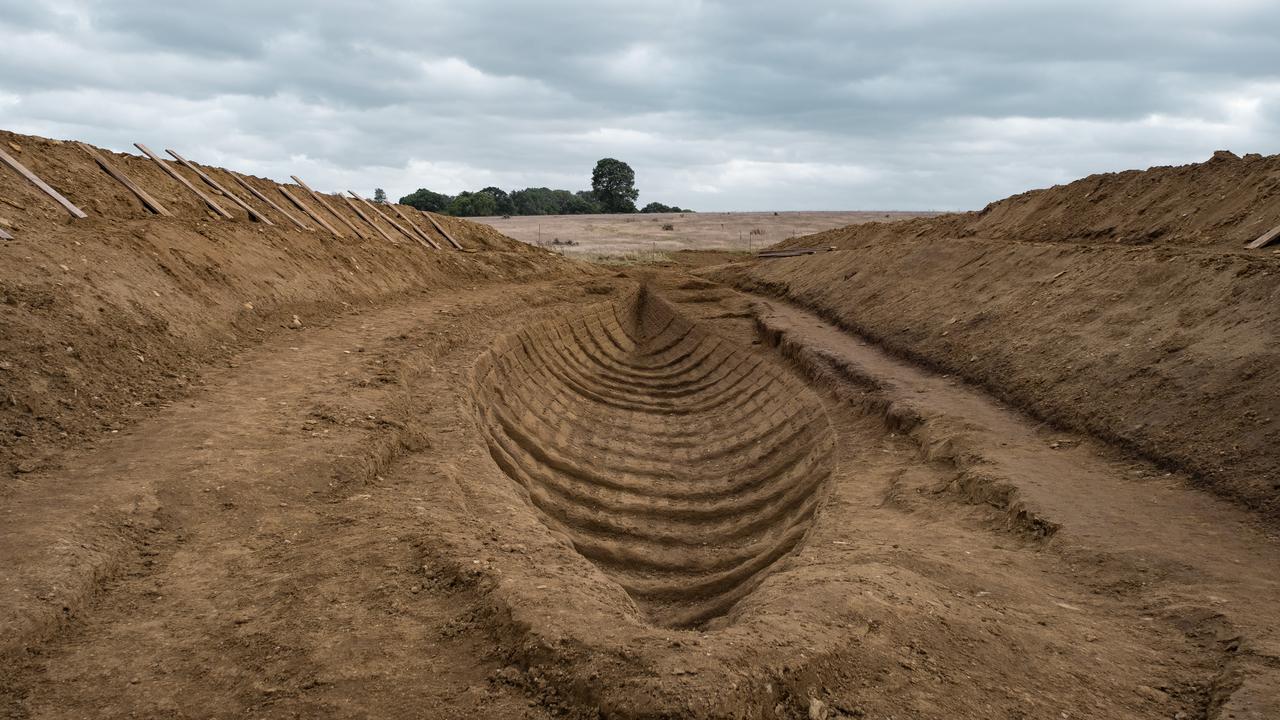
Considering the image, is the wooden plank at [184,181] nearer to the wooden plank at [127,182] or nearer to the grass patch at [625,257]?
the wooden plank at [127,182]

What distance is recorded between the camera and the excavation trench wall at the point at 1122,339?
6.30 metres

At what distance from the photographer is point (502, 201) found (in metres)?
62.1

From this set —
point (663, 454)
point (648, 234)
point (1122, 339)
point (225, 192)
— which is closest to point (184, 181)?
point (225, 192)

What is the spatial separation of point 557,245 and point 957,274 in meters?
19.3

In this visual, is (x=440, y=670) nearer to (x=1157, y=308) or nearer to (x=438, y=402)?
(x=438, y=402)

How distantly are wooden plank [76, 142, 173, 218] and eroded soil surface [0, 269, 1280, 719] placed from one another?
407 centimetres

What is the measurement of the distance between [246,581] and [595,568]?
2053 mm

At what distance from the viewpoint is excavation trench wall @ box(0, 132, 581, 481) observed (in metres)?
6.45

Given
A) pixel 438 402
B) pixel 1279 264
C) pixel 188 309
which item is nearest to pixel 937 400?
pixel 1279 264

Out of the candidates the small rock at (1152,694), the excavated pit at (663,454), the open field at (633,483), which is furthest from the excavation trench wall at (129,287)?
the small rock at (1152,694)

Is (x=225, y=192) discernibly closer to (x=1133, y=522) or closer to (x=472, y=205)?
(x=1133, y=522)

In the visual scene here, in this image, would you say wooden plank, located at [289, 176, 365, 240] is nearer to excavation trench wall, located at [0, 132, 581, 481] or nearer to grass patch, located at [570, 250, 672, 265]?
excavation trench wall, located at [0, 132, 581, 481]

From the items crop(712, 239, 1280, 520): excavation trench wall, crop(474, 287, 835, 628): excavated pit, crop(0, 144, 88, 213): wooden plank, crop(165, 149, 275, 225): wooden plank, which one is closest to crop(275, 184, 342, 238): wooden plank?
crop(165, 149, 275, 225): wooden plank

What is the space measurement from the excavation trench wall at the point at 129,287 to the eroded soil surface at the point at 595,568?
47cm
